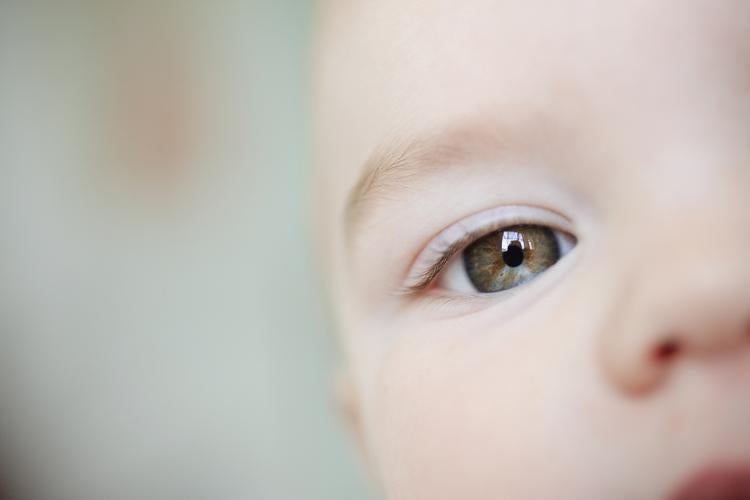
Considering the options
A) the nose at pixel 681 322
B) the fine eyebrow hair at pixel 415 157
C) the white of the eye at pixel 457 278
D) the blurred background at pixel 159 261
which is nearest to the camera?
the nose at pixel 681 322

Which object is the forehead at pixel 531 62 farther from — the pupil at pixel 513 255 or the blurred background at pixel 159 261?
the blurred background at pixel 159 261

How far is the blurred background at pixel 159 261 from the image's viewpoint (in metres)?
1.56

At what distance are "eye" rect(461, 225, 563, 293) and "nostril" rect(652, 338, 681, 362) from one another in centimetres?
18

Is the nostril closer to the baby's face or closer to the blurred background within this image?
the baby's face

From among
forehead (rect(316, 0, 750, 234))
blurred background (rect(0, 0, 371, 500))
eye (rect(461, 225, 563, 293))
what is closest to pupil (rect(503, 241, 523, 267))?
eye (rect(461, 225, 563, 293))

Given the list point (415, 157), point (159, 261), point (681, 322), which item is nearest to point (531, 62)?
point (415, 157)

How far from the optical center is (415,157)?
28.7 inches

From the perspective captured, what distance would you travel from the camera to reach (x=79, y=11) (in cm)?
162

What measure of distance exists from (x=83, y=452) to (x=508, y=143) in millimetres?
1232

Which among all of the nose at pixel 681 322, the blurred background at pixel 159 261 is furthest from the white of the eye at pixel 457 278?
the blurred background at pixel 159 261

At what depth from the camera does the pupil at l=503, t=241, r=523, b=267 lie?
727 millimetres

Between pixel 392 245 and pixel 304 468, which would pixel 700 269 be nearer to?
pixel 392 245

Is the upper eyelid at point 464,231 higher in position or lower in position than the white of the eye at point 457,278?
higher

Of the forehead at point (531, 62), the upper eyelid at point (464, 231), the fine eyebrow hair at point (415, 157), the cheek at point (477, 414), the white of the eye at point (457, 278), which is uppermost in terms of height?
the forehead at point (531, 62)
